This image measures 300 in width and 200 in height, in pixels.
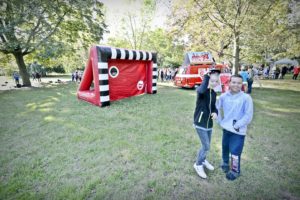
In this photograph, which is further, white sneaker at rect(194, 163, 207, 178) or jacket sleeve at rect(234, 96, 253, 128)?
white sneaker at rect(194, 163, 207, 178)

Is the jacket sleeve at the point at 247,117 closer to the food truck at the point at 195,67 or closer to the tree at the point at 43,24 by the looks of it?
the food truck at the point at 195,67

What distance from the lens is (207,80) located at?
8.75 feet

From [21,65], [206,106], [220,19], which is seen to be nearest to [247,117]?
[206,106]

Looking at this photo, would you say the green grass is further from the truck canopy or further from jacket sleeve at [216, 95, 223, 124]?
the truck canopy

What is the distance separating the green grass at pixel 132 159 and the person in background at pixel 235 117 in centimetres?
52

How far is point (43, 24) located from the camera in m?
14.0

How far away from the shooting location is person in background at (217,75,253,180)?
264 centimetres

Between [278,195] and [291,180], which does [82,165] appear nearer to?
[278,195]

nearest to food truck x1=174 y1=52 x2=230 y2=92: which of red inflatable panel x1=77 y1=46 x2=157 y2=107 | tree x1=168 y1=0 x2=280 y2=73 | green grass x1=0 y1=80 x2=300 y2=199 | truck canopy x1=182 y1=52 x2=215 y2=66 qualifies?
truck canopy x1=182 y1=52 x2=215 y2=66

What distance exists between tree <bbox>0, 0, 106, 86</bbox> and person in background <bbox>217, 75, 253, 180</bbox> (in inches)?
599

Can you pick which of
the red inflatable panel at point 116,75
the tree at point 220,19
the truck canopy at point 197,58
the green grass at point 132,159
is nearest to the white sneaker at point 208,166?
the green grass at point 132,159

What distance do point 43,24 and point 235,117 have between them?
1673 centimetres

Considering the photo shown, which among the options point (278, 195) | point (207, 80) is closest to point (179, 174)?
point (278, 195)

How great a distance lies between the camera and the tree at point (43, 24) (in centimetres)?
1253
